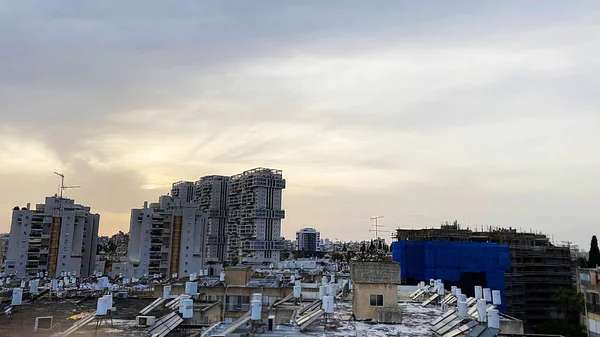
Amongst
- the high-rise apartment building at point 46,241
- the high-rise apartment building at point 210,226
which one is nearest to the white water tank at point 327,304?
the high-rise apartment building at point 210,226

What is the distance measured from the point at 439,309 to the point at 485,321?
795cm

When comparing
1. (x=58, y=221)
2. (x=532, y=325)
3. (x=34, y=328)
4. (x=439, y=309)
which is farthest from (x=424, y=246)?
(x=58, y=221)

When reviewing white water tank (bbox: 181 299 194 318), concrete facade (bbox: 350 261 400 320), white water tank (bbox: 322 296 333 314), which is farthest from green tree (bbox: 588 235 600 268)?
white water tank (bbox: 181 299 194 318)

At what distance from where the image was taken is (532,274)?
65.6 meters

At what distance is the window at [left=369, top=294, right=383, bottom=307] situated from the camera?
68.4 feet

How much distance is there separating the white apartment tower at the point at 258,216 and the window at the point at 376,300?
126482 mm

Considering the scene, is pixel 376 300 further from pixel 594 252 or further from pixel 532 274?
pixel 532 274

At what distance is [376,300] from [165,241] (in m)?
82.4

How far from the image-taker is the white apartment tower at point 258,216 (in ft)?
489

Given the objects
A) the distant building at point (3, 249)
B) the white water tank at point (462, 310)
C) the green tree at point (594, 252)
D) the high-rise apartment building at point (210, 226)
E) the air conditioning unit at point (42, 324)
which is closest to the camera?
the white water tank at point (462, 310)

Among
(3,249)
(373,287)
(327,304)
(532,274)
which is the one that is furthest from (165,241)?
(327,304)

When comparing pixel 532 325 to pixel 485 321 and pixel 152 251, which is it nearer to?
pixel 485 321

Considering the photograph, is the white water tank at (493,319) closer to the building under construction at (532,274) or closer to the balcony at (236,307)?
the balcony at (236,307)

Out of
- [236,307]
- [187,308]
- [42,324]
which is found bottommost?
[236,307]
